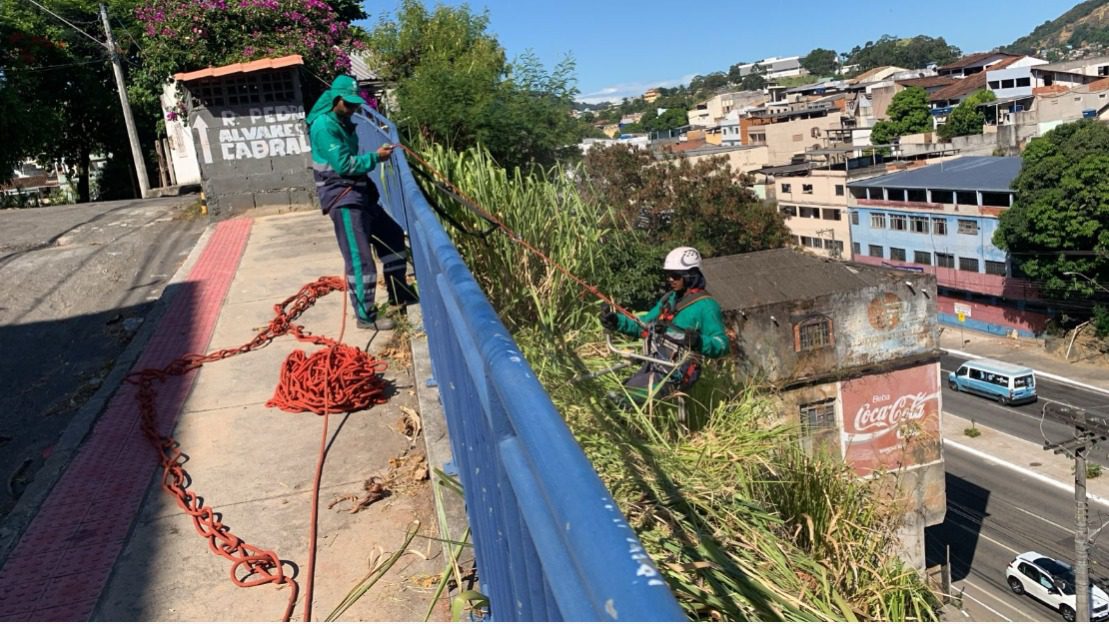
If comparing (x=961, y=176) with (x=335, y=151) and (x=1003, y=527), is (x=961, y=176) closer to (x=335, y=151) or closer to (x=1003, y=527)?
(x=1003, y=527)

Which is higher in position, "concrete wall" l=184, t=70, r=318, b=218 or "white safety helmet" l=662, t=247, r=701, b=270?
"concrete wall" l=184, t=70, r=318, b=218

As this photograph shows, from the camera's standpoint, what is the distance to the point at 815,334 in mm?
22047

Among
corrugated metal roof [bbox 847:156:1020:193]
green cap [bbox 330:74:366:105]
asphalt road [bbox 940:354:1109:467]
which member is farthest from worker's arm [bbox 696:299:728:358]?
corrugated metal roof [bbox 847:156:1020:193]

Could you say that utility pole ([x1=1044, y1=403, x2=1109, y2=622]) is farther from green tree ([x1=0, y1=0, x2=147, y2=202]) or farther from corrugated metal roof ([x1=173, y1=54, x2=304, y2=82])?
green tree ([x1=0, y1=0, x2=147, y2=202])

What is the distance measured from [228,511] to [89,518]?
605 mm

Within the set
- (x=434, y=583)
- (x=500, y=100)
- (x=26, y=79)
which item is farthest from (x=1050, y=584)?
(x=26, y=79)

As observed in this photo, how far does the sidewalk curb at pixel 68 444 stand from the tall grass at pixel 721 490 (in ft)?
7.63

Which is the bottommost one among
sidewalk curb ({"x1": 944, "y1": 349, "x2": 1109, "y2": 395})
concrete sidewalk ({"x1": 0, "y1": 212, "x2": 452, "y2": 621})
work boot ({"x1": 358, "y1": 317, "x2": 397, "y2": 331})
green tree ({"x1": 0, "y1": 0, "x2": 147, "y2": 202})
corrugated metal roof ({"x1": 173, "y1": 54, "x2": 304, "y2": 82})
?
sidewalk curb ({"x1": 944, "y1": 349, "x2": 1109, "y2": 395})

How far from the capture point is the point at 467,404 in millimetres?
2688

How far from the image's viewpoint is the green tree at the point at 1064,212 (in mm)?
33812

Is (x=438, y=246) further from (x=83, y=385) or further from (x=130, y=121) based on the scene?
(x=130, y=121)

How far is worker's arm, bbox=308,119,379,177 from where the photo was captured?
20.8ft

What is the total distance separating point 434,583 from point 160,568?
115cm

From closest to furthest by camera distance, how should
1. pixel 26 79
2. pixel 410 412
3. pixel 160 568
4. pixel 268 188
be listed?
1. pixel 160 568
2. pixel 410 412
3. pixel 268 188
4. pixel 26 79
